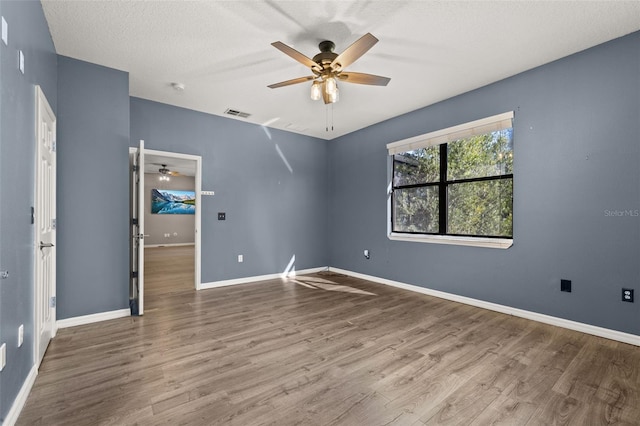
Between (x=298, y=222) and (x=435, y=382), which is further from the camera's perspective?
(x=298, y=222)

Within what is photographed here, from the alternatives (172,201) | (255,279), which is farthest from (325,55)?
(172,201)

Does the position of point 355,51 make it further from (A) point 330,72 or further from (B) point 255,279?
(B) point 255,279

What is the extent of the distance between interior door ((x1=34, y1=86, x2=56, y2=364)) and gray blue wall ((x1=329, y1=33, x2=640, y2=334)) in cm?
397

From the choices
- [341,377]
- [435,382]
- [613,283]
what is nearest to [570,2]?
[613,283]

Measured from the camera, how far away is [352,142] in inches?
226

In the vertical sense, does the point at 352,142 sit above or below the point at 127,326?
above

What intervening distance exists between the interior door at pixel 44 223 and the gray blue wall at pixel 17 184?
13cm

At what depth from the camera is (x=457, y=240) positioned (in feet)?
13.2

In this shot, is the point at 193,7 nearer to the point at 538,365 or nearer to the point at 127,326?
the point at 127,326

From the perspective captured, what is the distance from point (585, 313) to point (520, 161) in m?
1.69

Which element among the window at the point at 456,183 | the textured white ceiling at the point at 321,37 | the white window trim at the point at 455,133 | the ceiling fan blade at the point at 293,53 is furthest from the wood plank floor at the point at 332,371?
the textured white ceiling at the point at 321,37

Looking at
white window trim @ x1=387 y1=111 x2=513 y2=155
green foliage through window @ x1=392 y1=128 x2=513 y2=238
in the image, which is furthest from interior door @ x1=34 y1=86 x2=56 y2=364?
green foliage through window @ x1=392 y1=128 x2=513 y2=238

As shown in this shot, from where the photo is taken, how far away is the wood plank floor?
174 cm

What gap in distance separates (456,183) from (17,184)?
4.39 m
